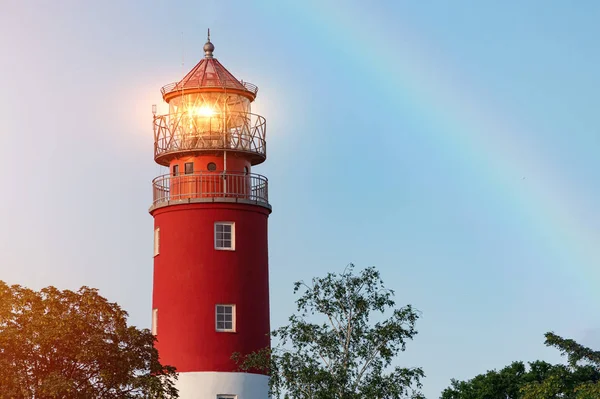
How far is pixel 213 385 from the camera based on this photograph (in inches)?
2085

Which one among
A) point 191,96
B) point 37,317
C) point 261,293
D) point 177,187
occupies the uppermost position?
point 191,96

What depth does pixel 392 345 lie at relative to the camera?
43.6 m

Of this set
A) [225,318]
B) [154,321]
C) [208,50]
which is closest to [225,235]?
[225,318]

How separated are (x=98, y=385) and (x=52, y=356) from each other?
189cm

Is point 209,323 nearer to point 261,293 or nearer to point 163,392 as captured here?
point 261,293

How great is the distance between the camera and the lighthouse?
5341 cm

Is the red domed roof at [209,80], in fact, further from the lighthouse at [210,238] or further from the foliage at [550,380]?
the foliage at [550,380]

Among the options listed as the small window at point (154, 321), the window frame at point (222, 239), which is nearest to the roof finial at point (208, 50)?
the window frame at point (222, 239)

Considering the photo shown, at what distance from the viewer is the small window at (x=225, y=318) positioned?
53656mm

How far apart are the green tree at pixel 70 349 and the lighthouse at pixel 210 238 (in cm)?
740

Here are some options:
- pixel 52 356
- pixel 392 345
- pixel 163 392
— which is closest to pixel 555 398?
pixel 392 345

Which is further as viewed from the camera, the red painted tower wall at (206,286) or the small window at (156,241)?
the small window at (156,241)

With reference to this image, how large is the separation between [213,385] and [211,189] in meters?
8.32

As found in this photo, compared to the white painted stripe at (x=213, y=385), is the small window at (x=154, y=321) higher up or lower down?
higher up
